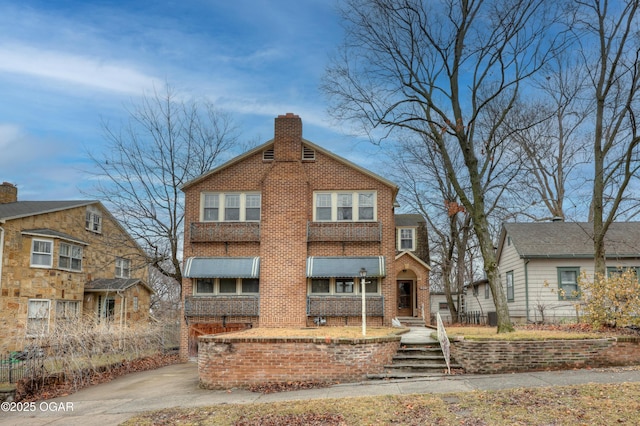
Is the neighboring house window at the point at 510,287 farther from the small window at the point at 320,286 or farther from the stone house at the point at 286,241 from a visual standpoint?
the small window at the point at 320,286

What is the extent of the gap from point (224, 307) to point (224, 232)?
3.00 metres

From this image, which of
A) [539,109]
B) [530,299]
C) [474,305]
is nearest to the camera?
[530,299]

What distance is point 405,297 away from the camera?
27.8m

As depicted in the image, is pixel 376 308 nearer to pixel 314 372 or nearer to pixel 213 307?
pixel 213 307

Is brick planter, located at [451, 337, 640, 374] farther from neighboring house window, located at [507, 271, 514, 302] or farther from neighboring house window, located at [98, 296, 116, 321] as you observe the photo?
neighboring house window, located at [98, 296, 116, 321]

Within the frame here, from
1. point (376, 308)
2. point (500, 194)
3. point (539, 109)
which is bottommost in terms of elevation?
point (376, 308)

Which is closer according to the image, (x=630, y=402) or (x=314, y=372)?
(x=630, y=402)

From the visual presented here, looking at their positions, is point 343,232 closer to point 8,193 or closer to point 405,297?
point 405,297

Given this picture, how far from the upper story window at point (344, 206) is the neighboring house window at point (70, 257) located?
13.0 metres

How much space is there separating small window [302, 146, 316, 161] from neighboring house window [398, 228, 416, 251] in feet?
32.0

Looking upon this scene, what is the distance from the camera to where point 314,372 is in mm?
12211

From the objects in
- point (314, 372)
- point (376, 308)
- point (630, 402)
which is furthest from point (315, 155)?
point (630, 402)

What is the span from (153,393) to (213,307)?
8.00m

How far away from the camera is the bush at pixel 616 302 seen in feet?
45.8
